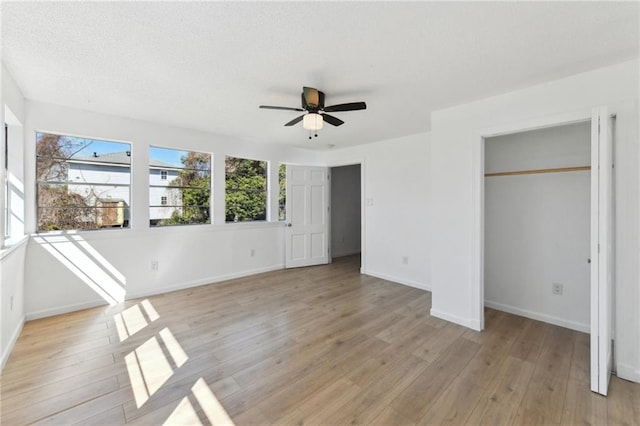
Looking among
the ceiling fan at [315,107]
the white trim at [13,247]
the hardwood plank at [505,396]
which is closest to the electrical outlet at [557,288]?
the hardwood plank at [505,396]

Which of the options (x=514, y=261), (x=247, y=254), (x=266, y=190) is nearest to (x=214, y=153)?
(x=266, y=190)

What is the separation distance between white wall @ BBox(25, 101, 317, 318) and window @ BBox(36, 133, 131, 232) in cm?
12

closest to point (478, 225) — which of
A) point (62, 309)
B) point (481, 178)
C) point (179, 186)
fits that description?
point (481, 178)

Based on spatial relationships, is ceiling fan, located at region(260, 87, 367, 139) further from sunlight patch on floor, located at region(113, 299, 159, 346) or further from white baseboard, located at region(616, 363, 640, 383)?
white baseboard, located at region(616, 363, 640, 383)

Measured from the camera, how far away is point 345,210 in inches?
280

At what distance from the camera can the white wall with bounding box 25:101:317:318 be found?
3.15m

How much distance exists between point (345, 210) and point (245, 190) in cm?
297

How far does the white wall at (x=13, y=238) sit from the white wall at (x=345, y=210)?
5237 millimetres

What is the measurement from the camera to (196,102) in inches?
121

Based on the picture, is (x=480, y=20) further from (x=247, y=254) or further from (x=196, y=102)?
(x=247, y=254)

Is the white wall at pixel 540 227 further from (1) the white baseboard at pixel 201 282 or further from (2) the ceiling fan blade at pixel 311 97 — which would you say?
(1) the white baseboard at pixel 201 282

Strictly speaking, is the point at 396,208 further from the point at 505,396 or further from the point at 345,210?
the point at 505,396

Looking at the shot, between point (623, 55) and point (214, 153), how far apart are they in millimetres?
4784

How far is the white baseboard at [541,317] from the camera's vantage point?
2.85 m
